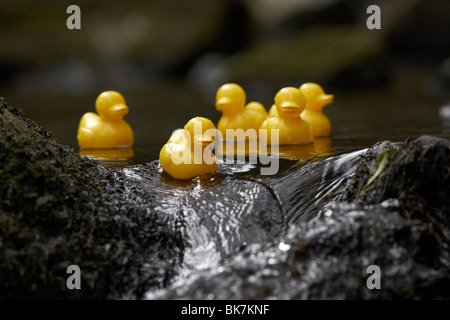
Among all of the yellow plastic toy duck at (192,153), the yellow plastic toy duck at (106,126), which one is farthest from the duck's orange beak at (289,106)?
the yellow plastic toy duck at (106,126)

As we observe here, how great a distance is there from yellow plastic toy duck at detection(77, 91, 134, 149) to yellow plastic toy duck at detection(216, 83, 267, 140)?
85 centimetres

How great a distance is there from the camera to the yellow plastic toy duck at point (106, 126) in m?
4.36

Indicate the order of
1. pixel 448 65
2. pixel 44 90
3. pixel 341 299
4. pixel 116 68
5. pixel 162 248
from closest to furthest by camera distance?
pixel 341 299, pixel 162 248, pixel 448 65, pixel 44 90, pixel 116 68

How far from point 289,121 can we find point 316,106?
26.6 inches

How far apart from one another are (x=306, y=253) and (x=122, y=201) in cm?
106

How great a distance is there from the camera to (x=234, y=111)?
4.54m

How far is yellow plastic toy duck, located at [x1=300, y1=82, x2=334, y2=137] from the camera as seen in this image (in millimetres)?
4551

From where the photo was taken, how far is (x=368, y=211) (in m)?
2.49

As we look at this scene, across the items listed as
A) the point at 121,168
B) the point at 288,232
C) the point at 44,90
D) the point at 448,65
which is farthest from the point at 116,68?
the point at 288,232

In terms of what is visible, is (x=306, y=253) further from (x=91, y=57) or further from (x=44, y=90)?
(x=91, y=57)

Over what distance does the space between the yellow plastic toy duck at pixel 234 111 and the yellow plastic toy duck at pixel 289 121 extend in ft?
1.41
